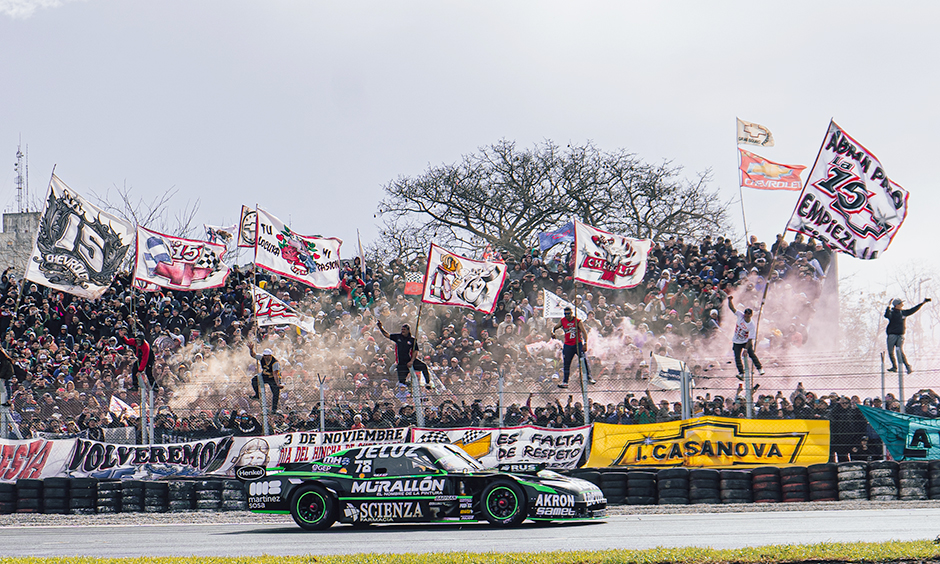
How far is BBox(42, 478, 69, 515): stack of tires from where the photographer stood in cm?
1750

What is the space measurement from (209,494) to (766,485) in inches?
360

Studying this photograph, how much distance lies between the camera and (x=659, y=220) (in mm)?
46375

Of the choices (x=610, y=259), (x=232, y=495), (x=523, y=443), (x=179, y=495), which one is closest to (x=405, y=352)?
(x=523, y=443)

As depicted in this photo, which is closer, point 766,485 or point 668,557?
point 668,557

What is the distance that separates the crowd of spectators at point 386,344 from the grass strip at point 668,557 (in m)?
8.42

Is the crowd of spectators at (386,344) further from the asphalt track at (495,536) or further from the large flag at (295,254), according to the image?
the asphalt track at (495,536)

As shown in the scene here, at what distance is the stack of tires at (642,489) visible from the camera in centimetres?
1619

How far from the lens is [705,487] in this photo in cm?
1597

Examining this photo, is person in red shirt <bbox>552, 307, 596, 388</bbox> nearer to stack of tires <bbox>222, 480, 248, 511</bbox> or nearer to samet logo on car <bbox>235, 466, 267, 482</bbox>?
stack of tires <bbox>222, 480, 248, 511</bbox>

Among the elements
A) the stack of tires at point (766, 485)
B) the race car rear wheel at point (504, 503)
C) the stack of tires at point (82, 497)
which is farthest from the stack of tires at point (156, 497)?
the stack of tires at point (766, 485)

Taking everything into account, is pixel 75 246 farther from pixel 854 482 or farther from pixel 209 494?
pixel 854 482

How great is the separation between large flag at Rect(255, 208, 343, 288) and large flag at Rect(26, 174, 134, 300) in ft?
14.1

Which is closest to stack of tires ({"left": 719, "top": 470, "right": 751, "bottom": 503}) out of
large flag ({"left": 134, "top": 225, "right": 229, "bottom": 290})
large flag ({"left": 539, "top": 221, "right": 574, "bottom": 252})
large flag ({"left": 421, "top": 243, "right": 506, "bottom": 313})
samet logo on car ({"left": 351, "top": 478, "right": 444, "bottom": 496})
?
samet logo on car ({"left": 351, "top": 478, "right": 444, "bottom": 496})

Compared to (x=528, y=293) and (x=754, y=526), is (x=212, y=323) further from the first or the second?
(x=754, y=526)
